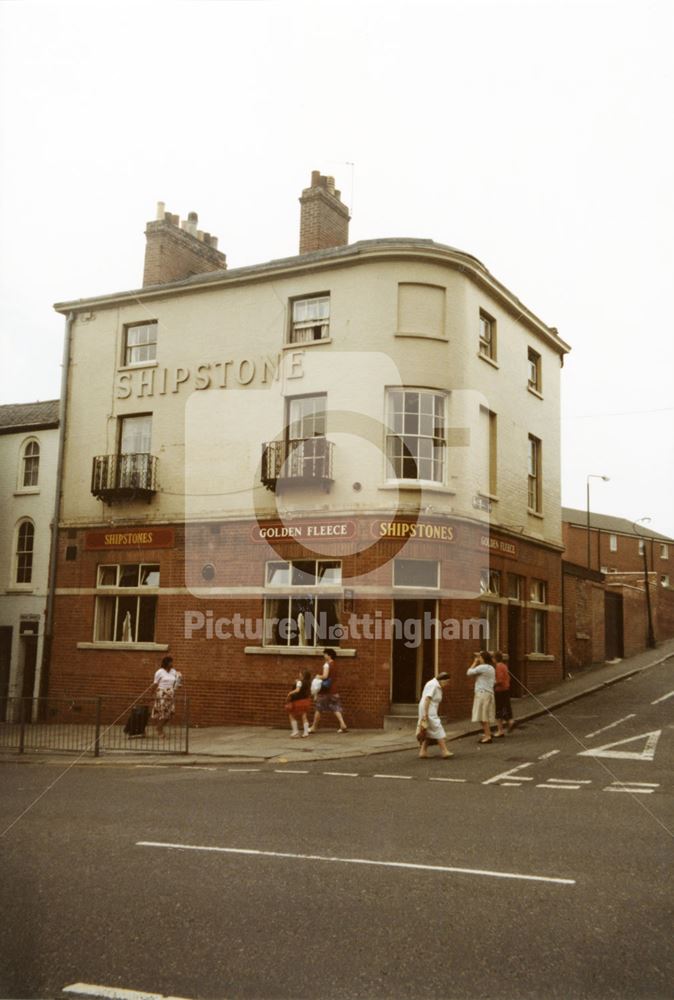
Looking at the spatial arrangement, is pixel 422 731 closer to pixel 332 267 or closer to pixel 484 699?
pixel 484 699

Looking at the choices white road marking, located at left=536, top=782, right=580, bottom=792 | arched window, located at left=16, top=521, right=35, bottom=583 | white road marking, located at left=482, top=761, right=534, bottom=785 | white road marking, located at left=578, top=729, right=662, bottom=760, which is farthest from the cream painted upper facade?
white road marking, located at left=536, top=782, right=580, bottom=792

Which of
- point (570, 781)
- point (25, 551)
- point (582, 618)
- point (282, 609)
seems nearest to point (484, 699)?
point (570, 781)

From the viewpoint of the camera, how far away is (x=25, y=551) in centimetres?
2588

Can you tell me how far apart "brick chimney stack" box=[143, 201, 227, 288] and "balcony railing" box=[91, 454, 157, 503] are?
5.47 metres

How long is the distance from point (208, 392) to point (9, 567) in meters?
7.99

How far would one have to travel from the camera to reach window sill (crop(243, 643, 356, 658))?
67.6ft

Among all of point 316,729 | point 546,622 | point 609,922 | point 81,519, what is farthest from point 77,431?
point 609,922

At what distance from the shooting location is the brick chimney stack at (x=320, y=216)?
24438 mm

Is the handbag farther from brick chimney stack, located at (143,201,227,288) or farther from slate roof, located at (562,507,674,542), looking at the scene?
slate roof, located at (562,507,674,542)

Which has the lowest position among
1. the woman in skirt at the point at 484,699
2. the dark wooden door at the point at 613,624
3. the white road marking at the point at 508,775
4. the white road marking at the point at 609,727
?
the white road marking at the point at 508,775

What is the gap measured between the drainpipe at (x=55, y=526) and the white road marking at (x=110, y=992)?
19.6 meters

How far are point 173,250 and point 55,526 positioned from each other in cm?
865

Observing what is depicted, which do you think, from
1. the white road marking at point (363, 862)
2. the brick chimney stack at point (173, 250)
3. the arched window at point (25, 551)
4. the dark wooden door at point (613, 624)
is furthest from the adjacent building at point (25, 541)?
the dark wooden door at point (613, 624)

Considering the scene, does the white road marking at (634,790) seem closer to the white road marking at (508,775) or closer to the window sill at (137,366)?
the white road marking at (508,775)
